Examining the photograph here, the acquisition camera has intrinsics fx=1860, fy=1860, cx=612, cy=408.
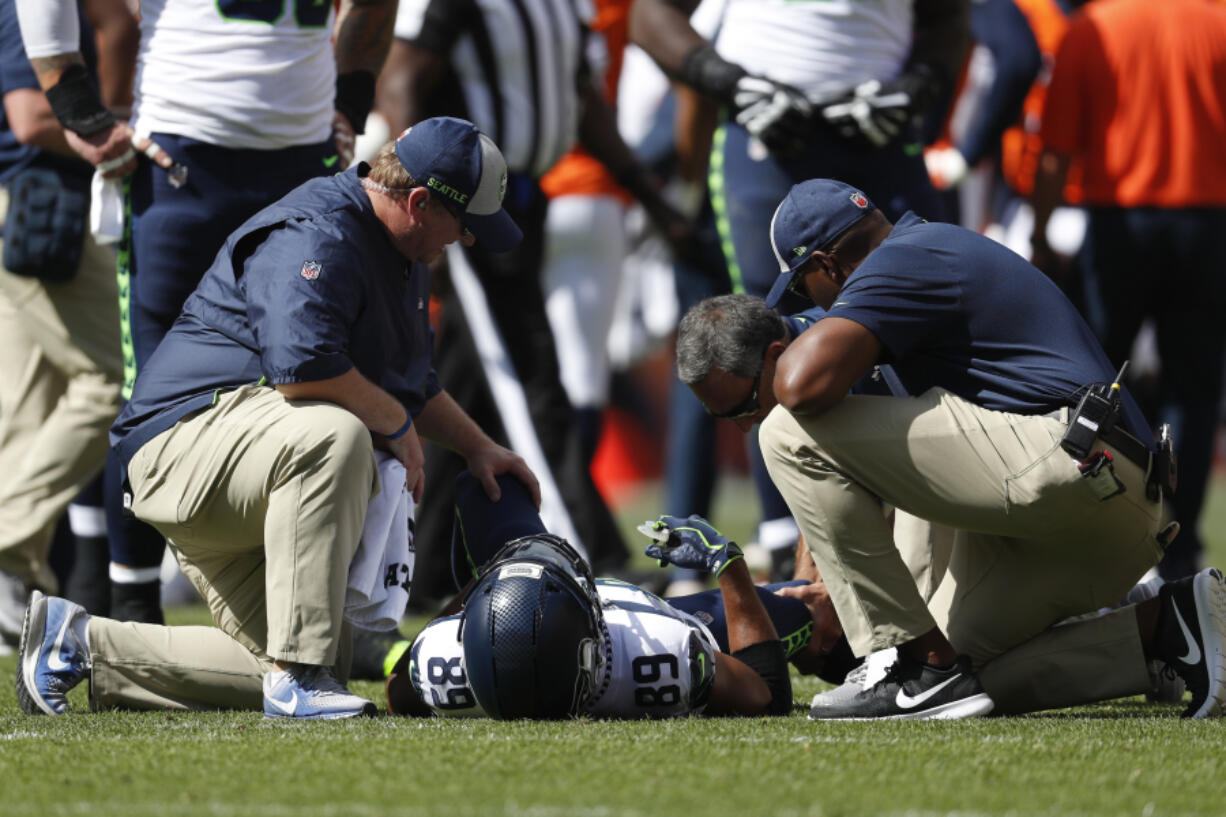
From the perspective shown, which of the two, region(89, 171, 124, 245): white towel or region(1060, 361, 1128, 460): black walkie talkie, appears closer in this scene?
region(1060, 361, 1128, 460): black walkie talkie

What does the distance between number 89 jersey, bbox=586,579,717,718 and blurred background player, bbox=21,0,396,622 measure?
157 centimetres

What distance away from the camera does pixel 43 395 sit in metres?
6.11

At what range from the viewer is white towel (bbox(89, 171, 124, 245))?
523 centimetres

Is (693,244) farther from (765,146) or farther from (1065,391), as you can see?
(1065,391)

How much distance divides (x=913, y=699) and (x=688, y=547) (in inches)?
25.6

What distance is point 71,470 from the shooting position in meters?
5.95

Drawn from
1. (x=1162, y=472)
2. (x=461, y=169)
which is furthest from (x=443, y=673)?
(x=1162, y=472)

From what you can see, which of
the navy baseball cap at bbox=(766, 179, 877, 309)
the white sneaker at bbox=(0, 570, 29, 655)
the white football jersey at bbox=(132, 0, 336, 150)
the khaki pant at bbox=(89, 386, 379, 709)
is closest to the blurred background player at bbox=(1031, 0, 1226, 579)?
the navy baseball cap at bbox=(766, 179, 877, 309)

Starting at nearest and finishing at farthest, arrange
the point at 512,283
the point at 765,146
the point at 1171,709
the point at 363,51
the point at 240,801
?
1. the point at 240,801
2. the point at 1171,709
3. the point at 363,51
4. the point at 765,146
5. the point at 512,283

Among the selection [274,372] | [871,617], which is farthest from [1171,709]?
[274,372]

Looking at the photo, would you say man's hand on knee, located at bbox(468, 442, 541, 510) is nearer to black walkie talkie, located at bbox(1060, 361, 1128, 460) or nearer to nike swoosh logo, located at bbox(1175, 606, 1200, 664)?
black walkie talkie, located at bbox(1060, 361, 1128, 460)

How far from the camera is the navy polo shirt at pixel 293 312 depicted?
4230 mm

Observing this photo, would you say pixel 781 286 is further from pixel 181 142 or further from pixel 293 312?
pixel 181 142

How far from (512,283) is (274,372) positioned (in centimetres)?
290
